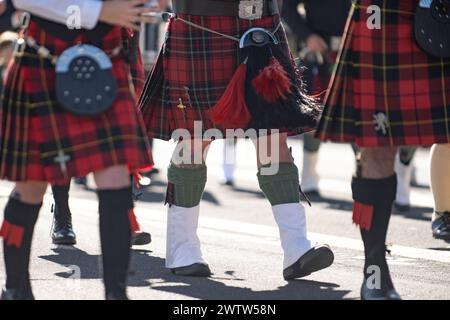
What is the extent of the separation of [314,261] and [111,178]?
1.27m

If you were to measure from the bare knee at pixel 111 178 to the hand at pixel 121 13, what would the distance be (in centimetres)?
50

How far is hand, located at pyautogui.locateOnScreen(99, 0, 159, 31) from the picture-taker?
414 centimetres

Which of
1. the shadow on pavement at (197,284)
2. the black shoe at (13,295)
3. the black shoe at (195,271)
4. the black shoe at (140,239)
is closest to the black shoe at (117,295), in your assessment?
the black shoe at (13,295)

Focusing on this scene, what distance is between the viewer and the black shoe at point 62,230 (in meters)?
6.24

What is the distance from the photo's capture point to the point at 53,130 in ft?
13.6

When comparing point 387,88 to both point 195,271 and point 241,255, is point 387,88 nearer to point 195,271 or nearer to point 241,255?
point 195,271

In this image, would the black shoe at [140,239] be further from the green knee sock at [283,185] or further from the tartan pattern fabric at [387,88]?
→ the tartan pattern fabric at [387,88]

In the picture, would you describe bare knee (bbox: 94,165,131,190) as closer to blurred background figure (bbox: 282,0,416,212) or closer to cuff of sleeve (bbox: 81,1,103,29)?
cuff of sleeve (bbox: 81,1,103,29)

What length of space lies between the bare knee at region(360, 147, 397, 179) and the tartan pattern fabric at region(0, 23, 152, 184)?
85cm

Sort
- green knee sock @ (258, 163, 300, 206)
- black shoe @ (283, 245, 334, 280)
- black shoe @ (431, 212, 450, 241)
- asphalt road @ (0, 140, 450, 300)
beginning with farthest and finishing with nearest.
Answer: black shoe @ (431, 212, 450, 241) < green knee sock @ (258, 163, 300, 206) < black shoe @ (283, 245, 334, 280) < asphalt road @ (0, 140, 450, 300)

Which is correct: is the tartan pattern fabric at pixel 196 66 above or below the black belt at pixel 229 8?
below

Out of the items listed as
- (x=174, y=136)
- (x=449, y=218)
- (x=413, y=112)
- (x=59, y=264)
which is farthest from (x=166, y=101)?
(x=449, y=218)

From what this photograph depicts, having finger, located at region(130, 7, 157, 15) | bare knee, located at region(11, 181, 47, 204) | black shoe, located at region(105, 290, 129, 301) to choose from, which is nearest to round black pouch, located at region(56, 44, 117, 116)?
finger, located at region(130, 7, 157, 15)

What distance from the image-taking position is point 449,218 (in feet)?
21.5
